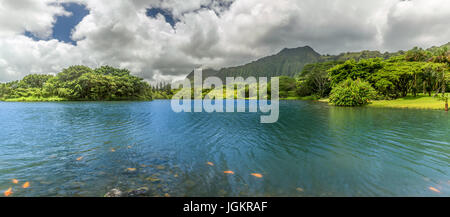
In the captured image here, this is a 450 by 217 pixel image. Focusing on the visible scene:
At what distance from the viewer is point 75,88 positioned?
85375mm

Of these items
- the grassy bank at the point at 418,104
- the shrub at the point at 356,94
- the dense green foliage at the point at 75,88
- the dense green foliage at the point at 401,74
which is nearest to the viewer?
the grassy bank at the point at 418,104

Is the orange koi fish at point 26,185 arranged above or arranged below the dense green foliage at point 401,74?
below

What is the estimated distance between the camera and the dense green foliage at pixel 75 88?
85606 mm

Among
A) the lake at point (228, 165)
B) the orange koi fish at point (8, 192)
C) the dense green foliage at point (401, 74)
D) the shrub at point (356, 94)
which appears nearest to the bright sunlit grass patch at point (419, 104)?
the shrub at point (356, 94)

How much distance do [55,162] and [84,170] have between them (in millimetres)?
2339

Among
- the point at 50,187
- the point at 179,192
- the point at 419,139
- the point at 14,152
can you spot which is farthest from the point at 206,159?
the point at 419,139

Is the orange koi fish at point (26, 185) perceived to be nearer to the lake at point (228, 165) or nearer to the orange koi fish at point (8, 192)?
the lake at point (228, 165)

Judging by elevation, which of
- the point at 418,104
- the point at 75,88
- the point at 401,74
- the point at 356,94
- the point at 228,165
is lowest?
the point at 228,165

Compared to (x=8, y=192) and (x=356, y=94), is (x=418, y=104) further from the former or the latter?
(x=8, y=192)

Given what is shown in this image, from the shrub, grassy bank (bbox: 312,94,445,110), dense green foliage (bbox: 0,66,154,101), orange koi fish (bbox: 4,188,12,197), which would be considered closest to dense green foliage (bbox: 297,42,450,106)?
the shrub

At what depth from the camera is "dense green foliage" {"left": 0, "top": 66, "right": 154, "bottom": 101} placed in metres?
85.6

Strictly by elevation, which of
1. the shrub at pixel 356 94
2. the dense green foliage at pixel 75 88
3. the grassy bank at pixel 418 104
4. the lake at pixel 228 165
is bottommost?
the lake at pixel 228 165

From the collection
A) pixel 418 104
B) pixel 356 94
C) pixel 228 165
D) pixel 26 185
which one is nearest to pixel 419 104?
pixel 418 104

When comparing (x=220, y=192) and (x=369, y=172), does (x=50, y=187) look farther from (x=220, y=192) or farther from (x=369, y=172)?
(x=369, y=172)
